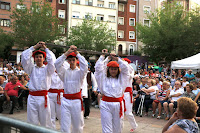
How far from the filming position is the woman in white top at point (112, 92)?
4.84m

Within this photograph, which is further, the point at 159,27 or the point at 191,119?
the point at 159,27

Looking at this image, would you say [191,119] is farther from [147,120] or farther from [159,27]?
[159,27]

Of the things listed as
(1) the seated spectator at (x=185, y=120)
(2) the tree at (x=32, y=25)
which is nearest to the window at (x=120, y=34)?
(2) the tree at (x=32, y=25)

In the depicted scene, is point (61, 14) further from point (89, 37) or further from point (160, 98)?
point (160, 98)

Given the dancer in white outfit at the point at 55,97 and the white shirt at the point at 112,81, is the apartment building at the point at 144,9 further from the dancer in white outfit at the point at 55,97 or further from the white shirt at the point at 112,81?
the white shirt at the point at 112,81

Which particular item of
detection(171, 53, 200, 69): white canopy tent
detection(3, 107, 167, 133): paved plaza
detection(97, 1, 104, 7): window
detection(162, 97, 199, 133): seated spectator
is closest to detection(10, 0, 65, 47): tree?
detection(97, 1, 104, 7): window

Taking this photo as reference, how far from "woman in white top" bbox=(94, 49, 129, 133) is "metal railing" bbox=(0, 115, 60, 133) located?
3008 millimetres

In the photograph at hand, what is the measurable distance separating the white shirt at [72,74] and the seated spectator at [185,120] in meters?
2.36

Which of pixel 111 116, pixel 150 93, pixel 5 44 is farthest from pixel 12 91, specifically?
pixel 5 44

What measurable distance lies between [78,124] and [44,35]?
22.7m

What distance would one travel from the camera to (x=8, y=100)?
9.74 metres

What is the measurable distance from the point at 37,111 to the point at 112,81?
1.86 metres

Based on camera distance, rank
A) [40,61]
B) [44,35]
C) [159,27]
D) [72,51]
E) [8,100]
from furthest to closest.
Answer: [159,27], [44,35], [8,100], [40,61], [72,51]

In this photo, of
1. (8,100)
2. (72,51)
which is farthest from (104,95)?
(8,100)
